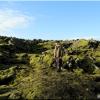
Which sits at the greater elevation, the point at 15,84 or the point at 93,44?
the point at 93,44

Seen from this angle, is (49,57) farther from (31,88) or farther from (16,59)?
(31,88)

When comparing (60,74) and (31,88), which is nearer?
(31,88)

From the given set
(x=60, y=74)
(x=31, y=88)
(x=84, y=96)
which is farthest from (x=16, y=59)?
(x=84, y=96)

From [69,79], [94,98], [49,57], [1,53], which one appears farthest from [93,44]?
[94,98]

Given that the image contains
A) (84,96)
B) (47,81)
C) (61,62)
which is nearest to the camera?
(84,96)

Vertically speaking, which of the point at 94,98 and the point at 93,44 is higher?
the point at 93,44

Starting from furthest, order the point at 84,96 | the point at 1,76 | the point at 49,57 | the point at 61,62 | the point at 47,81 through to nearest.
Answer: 1. the point at 49,57
2. the point at 61,62
3. the point at 1,76
4. the point at 47,81
5. the point at 84,96

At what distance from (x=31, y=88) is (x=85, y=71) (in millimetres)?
10817

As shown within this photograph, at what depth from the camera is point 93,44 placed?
52.6 m

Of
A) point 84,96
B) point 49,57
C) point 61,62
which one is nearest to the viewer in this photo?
point 84,96

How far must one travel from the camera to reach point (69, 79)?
31.6m

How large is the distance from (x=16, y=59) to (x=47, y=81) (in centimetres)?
1239

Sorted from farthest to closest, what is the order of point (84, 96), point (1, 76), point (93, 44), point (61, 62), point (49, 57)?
point (93, 44) → point (49, 57) → point (61, 62) → point (1, 76) → point (84, 96)

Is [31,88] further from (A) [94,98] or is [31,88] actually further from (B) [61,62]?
(B) [61,62]
